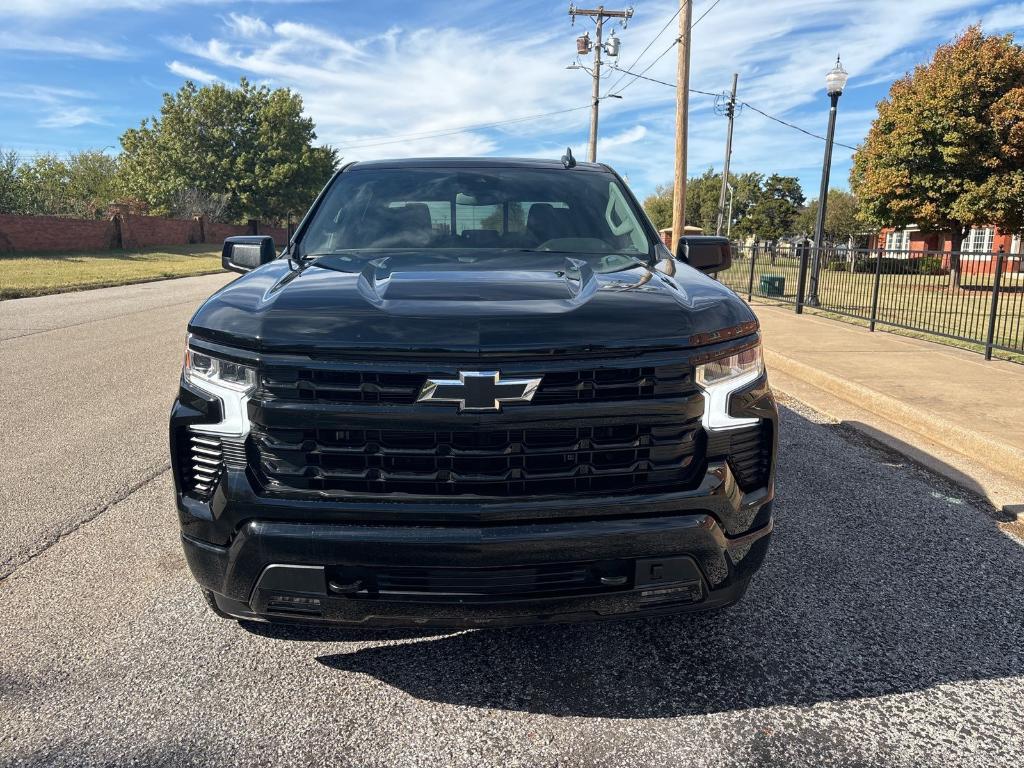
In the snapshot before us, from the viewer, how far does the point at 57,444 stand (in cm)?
541

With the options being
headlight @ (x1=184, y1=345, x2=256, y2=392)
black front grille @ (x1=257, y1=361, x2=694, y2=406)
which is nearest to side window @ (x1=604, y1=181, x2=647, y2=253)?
black front grille @ (x1=257, y1=361, x2=694, y2=406)

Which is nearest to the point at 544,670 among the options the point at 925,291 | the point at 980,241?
the point at 925,291

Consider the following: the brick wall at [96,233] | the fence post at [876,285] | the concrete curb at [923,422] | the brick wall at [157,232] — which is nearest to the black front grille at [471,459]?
the concrete curb at [923,422]

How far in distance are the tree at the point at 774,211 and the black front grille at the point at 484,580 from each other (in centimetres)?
7714

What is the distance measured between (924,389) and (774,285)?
1167 centimetres

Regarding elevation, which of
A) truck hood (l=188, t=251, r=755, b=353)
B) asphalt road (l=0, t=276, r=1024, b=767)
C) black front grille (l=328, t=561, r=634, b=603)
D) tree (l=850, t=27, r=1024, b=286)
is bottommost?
asphalt road (l=0, t=276, r=1024, b=767)

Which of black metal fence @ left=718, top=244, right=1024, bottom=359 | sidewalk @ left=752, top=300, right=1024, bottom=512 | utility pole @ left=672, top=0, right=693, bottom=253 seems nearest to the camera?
sidewalk @ left=752, top=300, right=1024, bottom=512

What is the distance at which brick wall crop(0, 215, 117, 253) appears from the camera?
95.5 ft

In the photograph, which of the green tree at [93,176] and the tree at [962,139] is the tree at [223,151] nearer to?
the green tree at [93,176]

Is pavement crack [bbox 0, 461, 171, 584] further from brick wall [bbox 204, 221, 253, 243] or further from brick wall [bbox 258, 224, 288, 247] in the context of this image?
brick wall [bbox 258, 224, 288, 247]

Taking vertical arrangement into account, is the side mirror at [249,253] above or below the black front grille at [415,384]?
above

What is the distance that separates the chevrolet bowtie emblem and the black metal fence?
7939 mm

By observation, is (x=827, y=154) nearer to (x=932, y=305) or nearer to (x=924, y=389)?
(x=932, y=305)

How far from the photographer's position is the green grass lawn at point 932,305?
10.2 m
